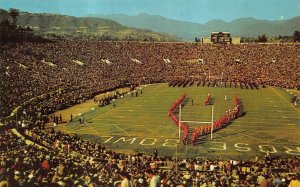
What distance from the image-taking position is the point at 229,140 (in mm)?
31703

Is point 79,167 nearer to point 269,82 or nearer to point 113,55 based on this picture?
point 269,82

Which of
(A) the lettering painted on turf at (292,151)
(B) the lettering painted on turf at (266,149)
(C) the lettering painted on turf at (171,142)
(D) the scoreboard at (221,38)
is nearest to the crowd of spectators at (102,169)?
(B) the lettering painted on turf at (266,149)

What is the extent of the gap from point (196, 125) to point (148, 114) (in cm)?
A: 680

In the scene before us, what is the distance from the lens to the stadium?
17.9 m

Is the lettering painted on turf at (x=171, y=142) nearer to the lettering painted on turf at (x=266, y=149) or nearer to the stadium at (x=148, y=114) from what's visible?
the stadium at (x=148, y=114)

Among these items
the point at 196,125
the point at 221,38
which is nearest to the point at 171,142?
the point at 196,125

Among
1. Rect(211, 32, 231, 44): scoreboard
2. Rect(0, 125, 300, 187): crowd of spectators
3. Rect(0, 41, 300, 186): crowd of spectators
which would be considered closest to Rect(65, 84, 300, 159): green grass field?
Rect(0, 41, 300, 186): crowd of spectators

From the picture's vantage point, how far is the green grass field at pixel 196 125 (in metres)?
29.4

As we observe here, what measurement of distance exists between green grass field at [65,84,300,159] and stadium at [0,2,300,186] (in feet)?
0.33

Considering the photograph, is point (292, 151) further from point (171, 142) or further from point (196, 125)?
point (196, 125)

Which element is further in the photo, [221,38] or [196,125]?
[221,38]

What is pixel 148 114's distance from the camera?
4197 cm

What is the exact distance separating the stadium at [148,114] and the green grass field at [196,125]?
100 millimetres

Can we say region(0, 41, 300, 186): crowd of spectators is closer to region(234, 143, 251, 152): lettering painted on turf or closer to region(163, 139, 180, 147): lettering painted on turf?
region(234, 143, 251, 152): lettering painted on turf
